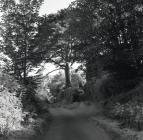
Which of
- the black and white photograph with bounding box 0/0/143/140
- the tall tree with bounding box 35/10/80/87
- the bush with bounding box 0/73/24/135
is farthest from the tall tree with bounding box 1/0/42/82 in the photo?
the bush with bounding box 0/73/24/135

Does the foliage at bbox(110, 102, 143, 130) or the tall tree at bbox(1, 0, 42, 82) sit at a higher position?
the tall tree at bbox(1, 0, 42, 82)

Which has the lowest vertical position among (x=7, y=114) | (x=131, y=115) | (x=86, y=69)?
(x=131, y=115)

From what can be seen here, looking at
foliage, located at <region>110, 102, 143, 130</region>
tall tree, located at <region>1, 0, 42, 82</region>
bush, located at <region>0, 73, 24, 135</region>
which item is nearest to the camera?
bush, located at <region>0, 73, 24, 135</region>

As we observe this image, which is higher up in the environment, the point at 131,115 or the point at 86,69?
the point at 86,69

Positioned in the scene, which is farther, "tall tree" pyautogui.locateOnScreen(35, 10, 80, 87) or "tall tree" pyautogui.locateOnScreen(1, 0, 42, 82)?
"tall tree" pyautogui.locateOnScreen(35, 10, 80, 87)

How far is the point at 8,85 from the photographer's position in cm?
2055

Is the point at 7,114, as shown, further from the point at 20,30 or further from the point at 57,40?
the point at 57,40

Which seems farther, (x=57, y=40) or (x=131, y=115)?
(x=57, y=40)

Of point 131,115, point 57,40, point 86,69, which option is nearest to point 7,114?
point 131,115

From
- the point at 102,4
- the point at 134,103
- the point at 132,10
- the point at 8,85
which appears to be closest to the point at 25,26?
the point at 102,4

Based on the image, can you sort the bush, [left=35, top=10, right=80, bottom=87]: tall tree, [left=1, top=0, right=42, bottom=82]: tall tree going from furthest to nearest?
[left=35, top=10, right=80, bottom=87]: tall tree → [left=1, top=0, right=42, bottom=82]: tall tree → the bush

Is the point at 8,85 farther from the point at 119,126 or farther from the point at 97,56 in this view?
the point at 97,56

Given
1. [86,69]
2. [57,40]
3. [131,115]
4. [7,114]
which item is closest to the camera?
[7,114]

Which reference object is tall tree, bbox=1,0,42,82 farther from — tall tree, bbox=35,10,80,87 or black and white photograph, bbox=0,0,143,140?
tall tree, bbox=35,10,80,87
